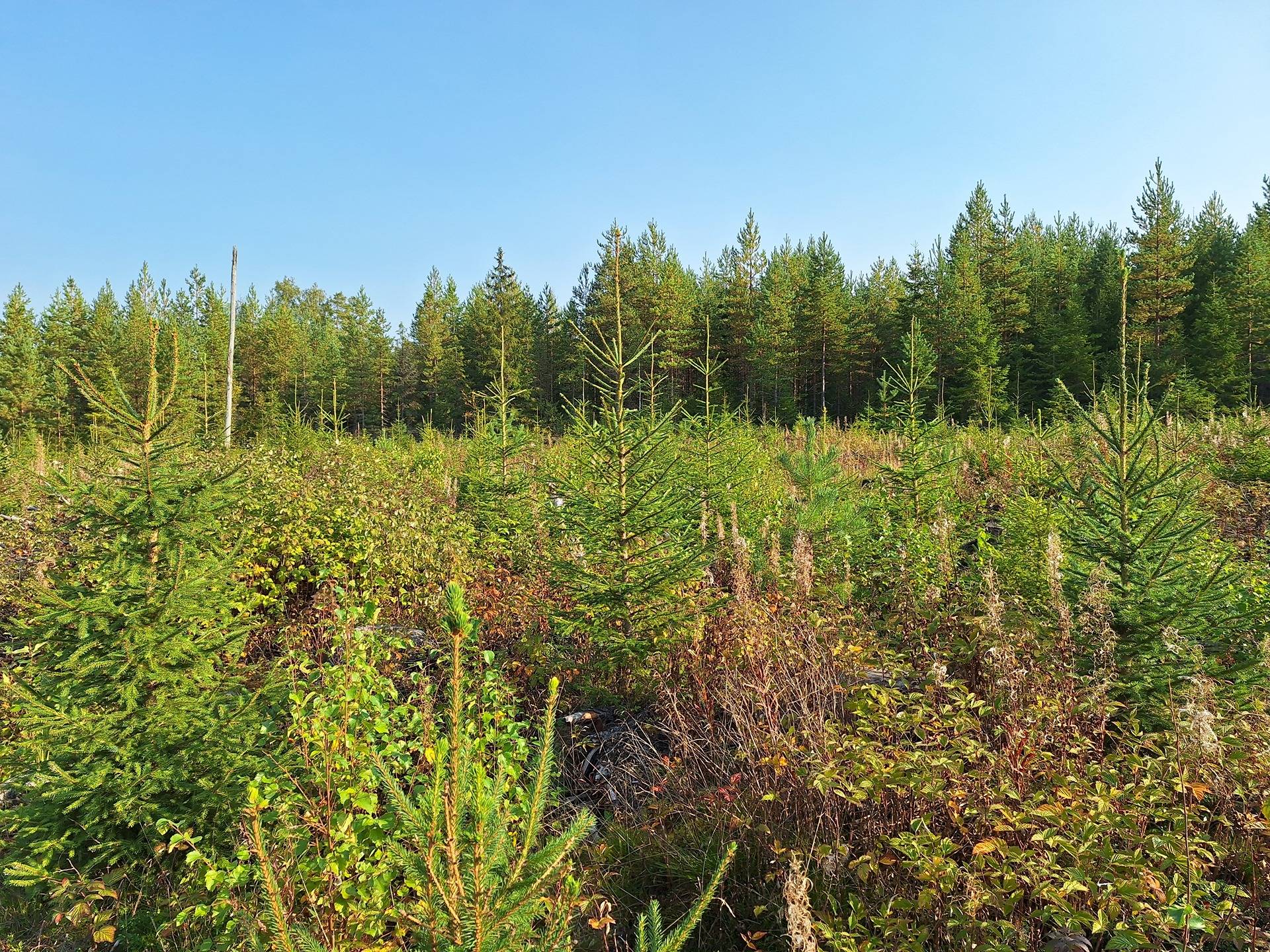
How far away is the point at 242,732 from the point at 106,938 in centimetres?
92

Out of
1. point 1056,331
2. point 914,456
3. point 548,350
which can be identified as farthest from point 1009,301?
point 914,456

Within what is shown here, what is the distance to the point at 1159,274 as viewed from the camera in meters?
32.4

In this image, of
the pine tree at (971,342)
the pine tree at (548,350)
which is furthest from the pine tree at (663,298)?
the pine tree at (971,342)

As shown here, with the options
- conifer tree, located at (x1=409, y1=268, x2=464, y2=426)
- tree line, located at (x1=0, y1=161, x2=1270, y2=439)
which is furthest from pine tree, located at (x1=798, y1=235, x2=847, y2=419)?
conifer tree, located at (x1=409, y1=268, x2=464, y2=426)

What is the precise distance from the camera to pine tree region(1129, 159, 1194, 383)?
3198 centimetres

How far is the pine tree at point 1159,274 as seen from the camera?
32.0 meters

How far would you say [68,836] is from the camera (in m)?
3.26

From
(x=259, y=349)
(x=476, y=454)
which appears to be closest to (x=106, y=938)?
(x=476, y=454)

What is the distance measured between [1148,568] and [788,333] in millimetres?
38062

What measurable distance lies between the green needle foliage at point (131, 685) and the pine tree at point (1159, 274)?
3915 cm

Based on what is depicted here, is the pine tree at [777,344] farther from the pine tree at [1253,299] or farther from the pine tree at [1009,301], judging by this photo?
the pine tree at [1253,299]

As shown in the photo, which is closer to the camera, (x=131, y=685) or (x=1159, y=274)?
(x=131, y=685)

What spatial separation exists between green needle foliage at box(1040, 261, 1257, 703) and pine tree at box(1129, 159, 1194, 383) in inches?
1367

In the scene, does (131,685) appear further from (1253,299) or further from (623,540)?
(1253,299)
